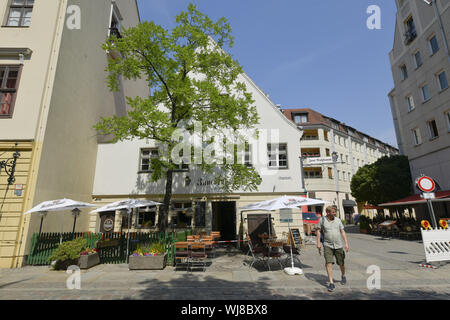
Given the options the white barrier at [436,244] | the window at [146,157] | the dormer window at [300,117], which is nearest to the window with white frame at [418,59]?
the white barrier at [436,244]

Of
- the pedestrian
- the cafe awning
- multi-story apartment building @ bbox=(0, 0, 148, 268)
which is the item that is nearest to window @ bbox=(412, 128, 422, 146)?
the cafe awning

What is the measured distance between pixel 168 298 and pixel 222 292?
4.41 feet

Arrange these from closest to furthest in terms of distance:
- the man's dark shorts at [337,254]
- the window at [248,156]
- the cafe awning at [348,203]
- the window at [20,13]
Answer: the man's dark shorts at [337,254]
the window at [20,13]
the window at [248,156]
the cafe awning at [348,203]

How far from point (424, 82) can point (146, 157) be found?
23482 mm

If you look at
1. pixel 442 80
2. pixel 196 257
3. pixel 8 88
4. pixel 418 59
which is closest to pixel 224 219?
pixel 196 257

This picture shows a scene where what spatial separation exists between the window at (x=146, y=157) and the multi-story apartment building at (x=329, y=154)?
80.1 feet

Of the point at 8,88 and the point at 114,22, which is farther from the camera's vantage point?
the point at 114,22

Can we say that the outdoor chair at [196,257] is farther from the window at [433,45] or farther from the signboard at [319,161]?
the window at [433,45]

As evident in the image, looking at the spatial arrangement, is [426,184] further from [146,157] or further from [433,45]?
[433,45]

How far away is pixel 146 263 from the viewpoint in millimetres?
8703

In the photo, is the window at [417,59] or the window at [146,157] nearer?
the window at [146,157]

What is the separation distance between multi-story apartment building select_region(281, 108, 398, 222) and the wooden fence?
2819cm

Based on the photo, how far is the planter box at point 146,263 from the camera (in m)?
8.69
